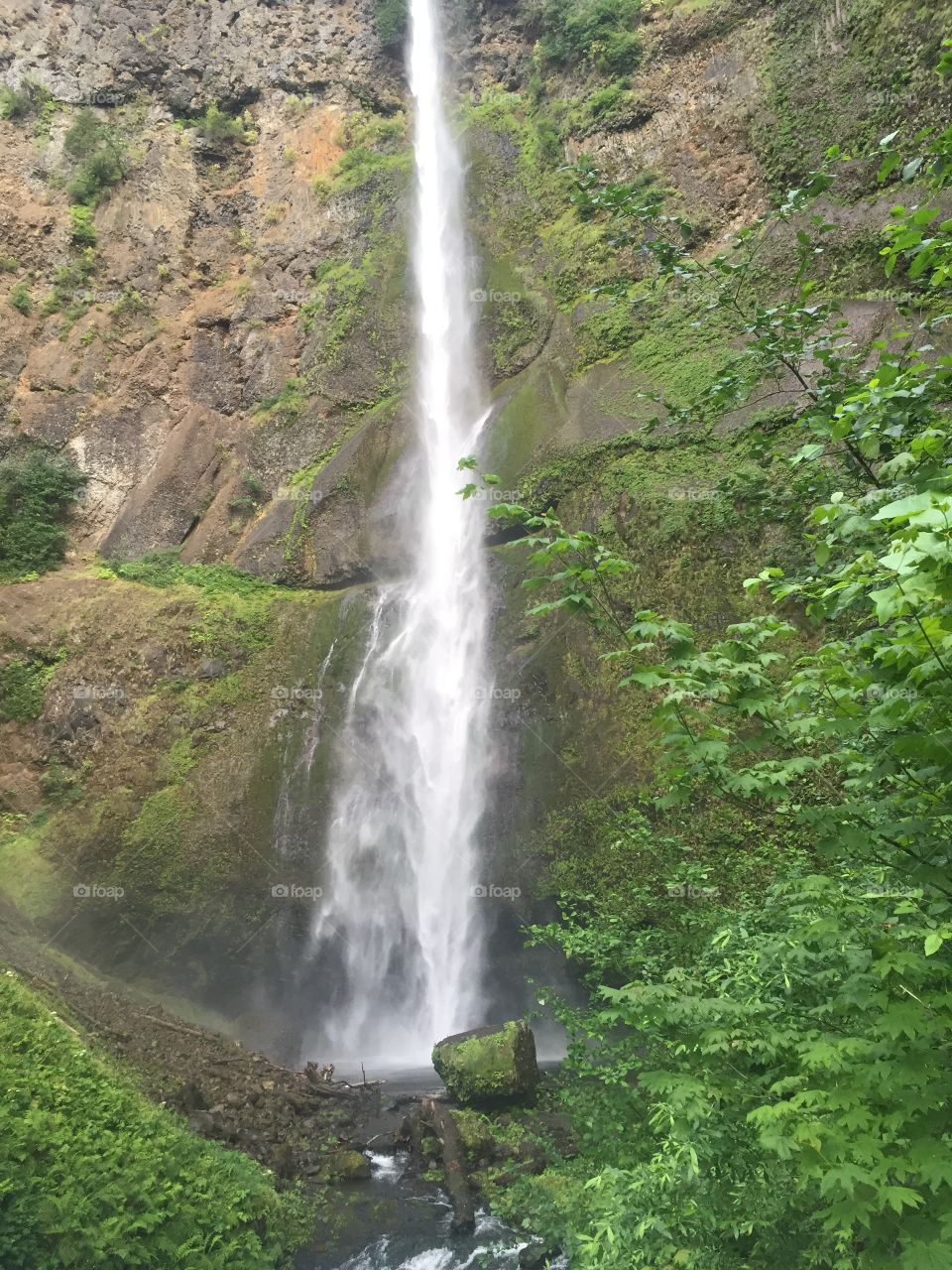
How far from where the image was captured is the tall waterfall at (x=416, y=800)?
11742 mm

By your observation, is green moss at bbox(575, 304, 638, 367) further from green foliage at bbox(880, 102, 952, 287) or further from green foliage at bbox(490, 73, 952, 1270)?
green foliage at bbox(880, 102, 952, 287)

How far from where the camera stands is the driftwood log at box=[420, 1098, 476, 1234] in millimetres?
6715

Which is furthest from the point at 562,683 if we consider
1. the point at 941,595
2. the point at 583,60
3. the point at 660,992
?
the point at 583,60

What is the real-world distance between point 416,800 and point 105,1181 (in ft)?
26.1

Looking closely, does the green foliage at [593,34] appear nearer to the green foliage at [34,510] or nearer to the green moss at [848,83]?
the green moss at [848,83]

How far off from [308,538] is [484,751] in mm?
6571

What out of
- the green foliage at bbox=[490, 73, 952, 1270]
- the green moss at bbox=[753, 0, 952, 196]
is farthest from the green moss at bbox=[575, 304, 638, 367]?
the green foliage at bbox=[490, 73, 952, 1270]

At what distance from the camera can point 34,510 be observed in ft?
58.0

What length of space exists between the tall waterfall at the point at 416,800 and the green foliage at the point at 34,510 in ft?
25.1

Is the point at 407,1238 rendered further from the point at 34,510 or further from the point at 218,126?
the point at 218,126

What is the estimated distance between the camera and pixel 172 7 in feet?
81.7

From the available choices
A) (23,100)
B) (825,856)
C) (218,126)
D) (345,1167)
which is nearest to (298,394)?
(218,126)

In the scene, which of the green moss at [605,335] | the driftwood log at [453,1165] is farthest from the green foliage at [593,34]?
the driftwood log at [453,1165]

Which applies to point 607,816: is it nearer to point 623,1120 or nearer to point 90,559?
point 623,1120
